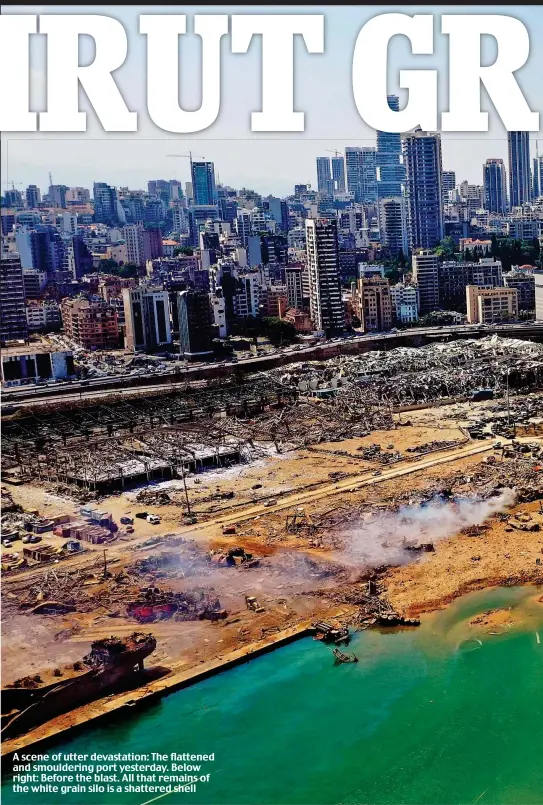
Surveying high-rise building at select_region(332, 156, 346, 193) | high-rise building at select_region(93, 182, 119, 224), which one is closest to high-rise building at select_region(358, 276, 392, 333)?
high-rise building at select_region(93, 182, 119, 224)

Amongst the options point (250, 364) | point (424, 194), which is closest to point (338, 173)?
point (424, 194)

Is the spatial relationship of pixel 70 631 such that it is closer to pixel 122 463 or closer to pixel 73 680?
pixel 73 680

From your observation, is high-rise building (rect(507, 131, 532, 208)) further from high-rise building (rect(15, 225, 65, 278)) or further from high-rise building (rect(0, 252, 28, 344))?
high-rise building (rect(0, 252, 28, 344))

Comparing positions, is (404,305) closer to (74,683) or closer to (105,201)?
(74,683)

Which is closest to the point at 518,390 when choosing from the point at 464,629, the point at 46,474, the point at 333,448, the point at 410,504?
the point at 333,448

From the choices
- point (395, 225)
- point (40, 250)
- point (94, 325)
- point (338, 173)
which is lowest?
point (94, 325)
